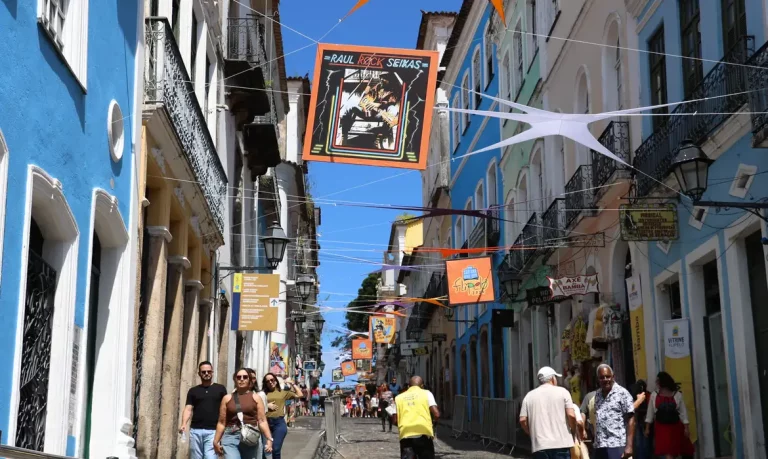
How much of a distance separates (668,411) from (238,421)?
533cm

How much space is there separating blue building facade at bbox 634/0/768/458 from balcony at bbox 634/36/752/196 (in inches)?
0.6

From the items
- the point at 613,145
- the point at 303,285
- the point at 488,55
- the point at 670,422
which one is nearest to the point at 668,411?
the point at 670,422

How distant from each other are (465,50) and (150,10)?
878 inches

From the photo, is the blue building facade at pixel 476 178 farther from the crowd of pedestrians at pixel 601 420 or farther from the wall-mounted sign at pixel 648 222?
the crowd of pedestrians at pixel 601 420

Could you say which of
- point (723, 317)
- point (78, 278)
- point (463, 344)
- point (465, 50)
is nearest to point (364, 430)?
point (463, 344)

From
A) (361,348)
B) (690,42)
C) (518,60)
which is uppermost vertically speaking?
(518,60)

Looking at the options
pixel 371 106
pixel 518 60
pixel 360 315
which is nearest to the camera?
pixel 371 106

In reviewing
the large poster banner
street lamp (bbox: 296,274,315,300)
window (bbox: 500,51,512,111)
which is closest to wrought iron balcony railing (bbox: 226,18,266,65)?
street lamp (bbox: 296,274,315,300)

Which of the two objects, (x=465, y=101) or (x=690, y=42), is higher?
(x=465, y=101)

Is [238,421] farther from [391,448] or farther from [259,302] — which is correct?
[391,448]

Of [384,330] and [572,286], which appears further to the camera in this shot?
[384,330]

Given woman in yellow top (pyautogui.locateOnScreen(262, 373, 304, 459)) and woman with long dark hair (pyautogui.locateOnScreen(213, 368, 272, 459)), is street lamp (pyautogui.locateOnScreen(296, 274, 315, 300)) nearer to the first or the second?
woman in yellow top (pyautogui.locateOnScreen(262, 373, 304, 459))

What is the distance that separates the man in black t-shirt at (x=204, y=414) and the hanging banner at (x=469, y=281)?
46.6 ft

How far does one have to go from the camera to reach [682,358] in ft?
47.5
